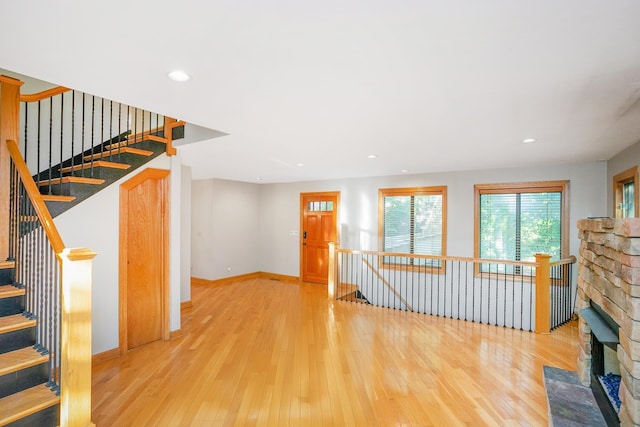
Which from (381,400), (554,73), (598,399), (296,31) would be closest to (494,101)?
(554,73)

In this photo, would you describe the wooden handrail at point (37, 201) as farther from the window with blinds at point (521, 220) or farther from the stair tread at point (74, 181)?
the window with blinds at point (521, 220)

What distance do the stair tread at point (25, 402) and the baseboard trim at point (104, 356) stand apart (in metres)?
1.17

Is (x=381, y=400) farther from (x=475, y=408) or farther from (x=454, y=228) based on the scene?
(x=454, y=228)

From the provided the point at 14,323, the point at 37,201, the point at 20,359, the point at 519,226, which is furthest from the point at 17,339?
the point at 519,226

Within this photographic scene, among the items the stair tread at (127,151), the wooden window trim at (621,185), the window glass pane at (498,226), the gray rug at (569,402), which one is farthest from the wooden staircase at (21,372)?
the window glass pane at (498,226)

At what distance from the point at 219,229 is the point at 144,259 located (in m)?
3.31

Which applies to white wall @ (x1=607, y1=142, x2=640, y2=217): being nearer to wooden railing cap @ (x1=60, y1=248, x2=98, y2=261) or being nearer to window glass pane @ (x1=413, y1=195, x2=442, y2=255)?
window glass pane @ (x1=413, y1=195, x2=442, y2=255)

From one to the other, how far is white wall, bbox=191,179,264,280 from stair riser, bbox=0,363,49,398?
463cm

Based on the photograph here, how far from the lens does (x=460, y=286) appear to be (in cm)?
576

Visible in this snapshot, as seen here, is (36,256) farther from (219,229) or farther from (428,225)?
(428,225)

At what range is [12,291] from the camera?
2.42 m

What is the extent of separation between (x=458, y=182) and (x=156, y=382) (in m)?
5.35

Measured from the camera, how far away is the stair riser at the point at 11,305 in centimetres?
242

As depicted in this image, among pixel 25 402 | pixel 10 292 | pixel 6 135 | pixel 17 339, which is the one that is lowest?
pixel 25 402
